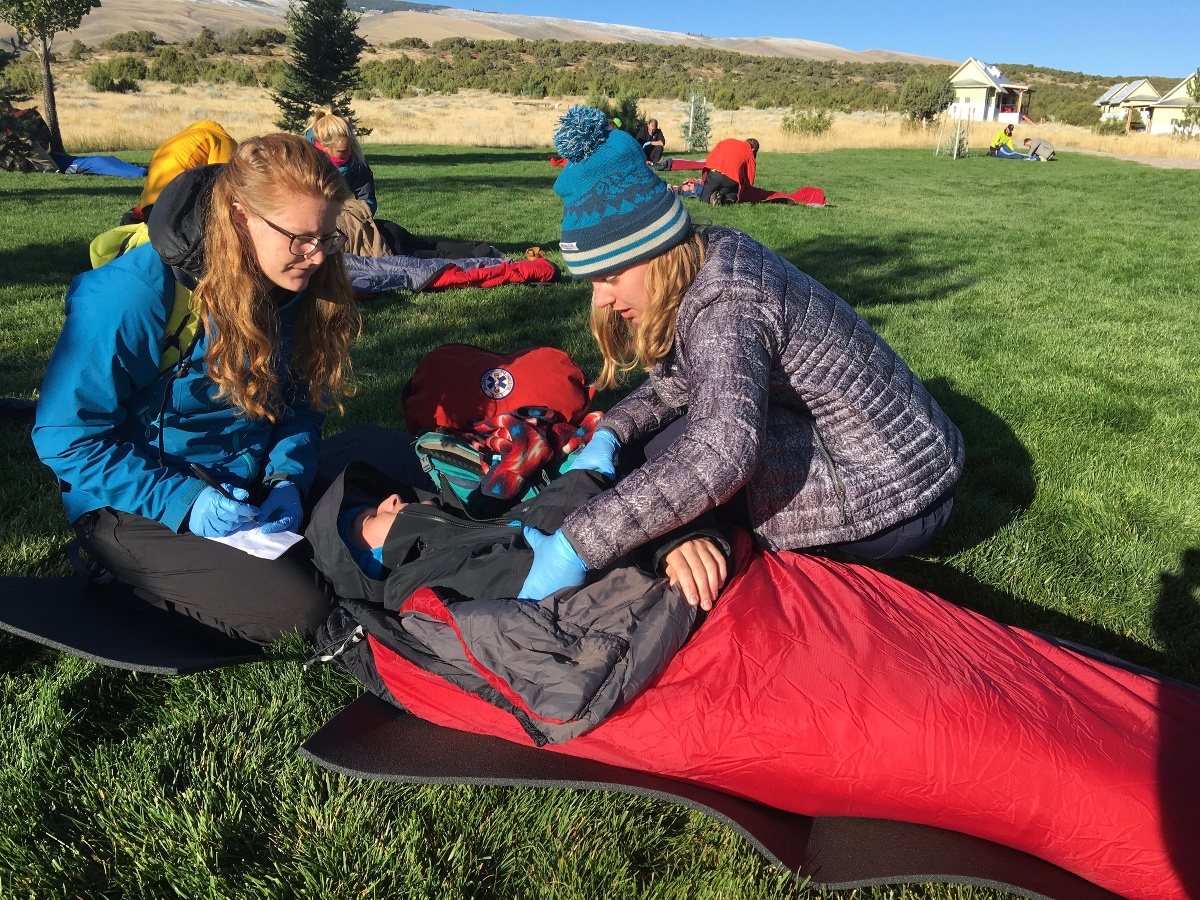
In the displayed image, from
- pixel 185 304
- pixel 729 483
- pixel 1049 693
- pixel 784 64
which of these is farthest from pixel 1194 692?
pixel 784 64

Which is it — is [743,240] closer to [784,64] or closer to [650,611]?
[650,611]

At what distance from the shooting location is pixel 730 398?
193 cm

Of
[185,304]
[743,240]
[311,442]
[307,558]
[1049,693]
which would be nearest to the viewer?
[1049,693]

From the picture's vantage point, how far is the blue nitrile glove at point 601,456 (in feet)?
8.11

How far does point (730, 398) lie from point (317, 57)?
81.1ft

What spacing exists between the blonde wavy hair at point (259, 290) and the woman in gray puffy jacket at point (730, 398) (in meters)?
0.80

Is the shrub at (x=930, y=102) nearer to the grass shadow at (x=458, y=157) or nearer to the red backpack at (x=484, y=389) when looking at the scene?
the grass shadow at (x=458, y=157)

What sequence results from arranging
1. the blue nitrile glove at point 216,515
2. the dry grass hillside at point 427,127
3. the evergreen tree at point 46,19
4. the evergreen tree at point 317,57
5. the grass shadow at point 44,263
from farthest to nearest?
the dry grass hillside at point 427,127 < the evergreen tree at point 317,57 < the evergreen tree at point 46,19 < the grass shadow at point 44,263 < the blue nitrile glove at point 216,515

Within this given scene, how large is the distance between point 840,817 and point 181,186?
98.2 inches

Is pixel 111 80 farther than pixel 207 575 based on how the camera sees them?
Yes

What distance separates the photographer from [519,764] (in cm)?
205

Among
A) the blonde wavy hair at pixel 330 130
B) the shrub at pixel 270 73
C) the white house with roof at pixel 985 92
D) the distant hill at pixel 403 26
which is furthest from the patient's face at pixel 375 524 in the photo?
the distant hill at pixel 403 26

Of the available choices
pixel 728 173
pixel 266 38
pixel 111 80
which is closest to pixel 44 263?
pixel 728 173

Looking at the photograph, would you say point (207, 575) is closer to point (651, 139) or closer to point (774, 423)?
point (774, 423)
